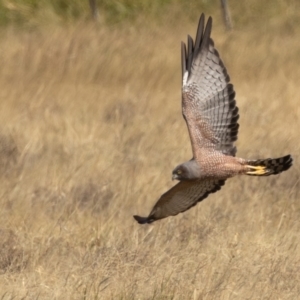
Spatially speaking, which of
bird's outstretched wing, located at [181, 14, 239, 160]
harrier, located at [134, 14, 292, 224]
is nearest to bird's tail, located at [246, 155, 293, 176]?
harrier, located at [134, 14, 292, 224]

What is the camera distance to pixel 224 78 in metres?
5.85

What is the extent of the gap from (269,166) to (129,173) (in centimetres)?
247

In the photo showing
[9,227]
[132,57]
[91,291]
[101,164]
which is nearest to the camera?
→ [91,291]

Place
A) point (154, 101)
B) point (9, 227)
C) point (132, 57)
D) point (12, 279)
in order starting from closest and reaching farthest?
point (12, 279) < point (9, 227) < point (154, 101) < point (132, 57)

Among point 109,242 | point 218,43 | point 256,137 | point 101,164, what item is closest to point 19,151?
point 101,164

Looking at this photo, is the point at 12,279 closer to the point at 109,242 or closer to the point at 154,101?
the point at 109,242

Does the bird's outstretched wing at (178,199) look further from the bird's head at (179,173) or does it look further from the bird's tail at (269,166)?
the bird's tail at (269,166)

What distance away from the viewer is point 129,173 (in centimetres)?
772

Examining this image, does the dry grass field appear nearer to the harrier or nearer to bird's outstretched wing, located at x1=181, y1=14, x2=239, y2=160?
the harrier

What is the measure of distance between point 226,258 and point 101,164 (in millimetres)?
2609

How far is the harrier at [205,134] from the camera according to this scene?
215 inches

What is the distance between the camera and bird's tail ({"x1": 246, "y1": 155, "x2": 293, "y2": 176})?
5.27 meters

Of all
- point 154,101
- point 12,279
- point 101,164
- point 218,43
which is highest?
point 218,43

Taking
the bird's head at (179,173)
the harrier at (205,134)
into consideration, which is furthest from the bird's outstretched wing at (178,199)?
the bird's head at (179,173)
